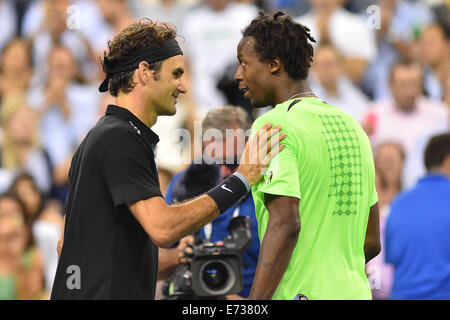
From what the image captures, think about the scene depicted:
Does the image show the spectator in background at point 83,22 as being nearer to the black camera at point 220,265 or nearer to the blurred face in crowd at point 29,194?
the blurred face in crowd at point 29,194

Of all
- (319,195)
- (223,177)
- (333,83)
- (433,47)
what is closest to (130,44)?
(319,195)

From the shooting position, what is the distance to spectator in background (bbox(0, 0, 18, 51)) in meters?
7.89

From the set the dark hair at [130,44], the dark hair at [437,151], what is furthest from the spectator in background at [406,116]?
the dark hair at [130,44]

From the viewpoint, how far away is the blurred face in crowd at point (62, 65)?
767cm

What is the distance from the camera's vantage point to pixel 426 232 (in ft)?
17.1

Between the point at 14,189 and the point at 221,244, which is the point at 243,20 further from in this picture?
the point at 221,244

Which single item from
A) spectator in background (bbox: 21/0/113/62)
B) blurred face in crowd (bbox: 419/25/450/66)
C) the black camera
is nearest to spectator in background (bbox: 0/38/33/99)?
spectator in background (bbox: 21/0/113/62)

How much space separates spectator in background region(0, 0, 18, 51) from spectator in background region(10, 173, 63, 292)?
62.4 inches

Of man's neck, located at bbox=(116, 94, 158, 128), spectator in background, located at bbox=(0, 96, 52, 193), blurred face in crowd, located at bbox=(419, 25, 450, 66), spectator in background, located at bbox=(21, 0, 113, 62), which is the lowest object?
man's neck, located at bbox=(116, 94, 158, 128)

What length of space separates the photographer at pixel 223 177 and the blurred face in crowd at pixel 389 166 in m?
2.59

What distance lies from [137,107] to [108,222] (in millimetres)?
478

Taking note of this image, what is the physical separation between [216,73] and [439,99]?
2091 mm

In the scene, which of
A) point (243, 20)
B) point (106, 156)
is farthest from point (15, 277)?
point (106, 156)

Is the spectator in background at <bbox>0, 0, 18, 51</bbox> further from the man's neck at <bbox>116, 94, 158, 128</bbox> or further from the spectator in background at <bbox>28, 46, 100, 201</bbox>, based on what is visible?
the man's neck at <bbox>116, 94, 158, 128</bbox>
